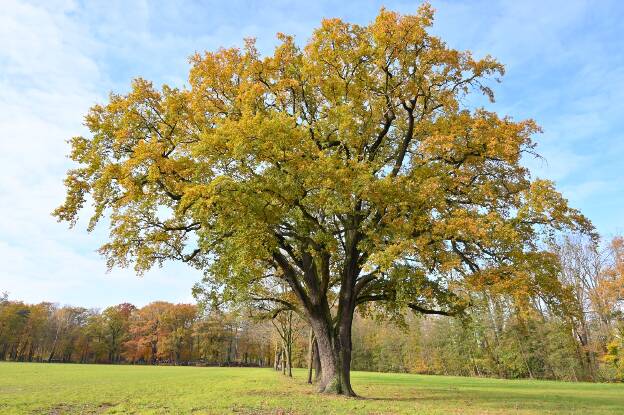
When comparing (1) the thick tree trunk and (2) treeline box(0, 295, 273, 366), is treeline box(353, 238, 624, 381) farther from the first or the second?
(2) treeline box(0, 295, 273, 366)

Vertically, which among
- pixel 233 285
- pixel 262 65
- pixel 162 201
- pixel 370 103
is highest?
pixel 262 65

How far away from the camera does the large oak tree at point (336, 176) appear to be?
13844mm

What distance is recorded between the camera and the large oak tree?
13844 mm

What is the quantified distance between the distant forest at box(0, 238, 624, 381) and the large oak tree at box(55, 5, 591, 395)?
100 inches

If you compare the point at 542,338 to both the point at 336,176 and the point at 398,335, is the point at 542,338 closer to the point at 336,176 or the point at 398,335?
the point at 398,335

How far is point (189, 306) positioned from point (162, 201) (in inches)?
3488

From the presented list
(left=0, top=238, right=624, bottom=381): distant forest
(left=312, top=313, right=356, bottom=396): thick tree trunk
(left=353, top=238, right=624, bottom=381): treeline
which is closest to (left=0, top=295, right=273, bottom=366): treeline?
(left=0, top=238, right=624, bottom=381): distant forest

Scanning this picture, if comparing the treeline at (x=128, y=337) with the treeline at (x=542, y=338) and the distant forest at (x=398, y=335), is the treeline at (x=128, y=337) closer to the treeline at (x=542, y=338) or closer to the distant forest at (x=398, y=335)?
the distant forest at (x=398, y=335)

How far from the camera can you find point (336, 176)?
14.1m

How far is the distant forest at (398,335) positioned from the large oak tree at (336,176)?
8.37 ft

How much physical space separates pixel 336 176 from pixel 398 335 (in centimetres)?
6355

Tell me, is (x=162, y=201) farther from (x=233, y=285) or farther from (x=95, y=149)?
(x=233, y=285)

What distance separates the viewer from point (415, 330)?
220 feet

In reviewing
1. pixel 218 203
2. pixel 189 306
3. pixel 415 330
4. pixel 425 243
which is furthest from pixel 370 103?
pixel 189 306
